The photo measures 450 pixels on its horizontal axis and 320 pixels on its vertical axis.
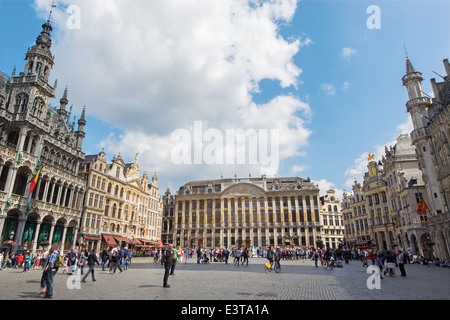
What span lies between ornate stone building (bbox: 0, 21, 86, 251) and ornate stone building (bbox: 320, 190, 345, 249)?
6695 cm

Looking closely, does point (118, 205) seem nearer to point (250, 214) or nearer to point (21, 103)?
point (21, 103)

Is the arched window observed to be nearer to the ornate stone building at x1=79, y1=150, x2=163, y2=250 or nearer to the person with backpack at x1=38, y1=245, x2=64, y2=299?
the ornate stone building at x1=79, y1=150, x2=163, y2=250

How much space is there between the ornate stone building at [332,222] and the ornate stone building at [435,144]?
46.9 m

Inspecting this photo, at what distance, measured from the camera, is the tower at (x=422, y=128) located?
3244 centimetres

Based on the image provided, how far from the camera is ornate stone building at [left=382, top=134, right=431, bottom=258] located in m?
38.6

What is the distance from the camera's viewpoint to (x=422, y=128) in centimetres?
3412

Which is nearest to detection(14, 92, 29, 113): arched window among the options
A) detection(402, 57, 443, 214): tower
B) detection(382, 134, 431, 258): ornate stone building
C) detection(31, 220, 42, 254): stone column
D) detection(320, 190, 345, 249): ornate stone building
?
detection(31, 220, 42, 254): stone column

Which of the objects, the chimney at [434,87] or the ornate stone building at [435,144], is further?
the chimney at [434,87]

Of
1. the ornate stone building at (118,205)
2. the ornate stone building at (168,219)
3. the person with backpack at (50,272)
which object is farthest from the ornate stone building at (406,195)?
the ornate stone building at (168,219)

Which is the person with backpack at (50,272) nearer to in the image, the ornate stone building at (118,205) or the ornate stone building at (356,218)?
Result: the ornate stone building at (118,205)
